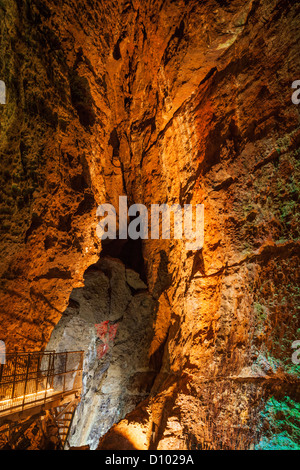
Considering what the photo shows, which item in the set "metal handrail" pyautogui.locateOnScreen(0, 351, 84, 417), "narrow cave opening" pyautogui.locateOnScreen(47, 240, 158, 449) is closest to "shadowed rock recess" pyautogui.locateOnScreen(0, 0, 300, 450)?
"metal handrail" pyautogui.locateOnScreen(0, 351, 84, 417)

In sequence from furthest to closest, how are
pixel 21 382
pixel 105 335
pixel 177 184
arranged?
pixel 105 335, pixel 177 184, pixel 21 382

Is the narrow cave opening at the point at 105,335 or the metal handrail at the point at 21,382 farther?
the narrow cave opening at the point at 105,335

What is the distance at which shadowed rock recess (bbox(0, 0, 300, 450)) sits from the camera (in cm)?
366

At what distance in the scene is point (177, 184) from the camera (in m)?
6.39

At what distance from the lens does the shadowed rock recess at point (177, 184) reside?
3.66 meters

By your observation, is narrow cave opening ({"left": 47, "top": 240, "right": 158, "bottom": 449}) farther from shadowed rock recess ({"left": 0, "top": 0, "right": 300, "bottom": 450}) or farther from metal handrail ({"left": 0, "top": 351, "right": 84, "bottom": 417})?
metal handrail ({"left": 0, "top": 351, "right": 84, "bottom": 417})

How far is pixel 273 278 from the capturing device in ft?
12.0

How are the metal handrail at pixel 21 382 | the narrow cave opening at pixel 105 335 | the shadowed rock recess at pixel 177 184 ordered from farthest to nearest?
the narrow cave opening at pixel 105 335 → the metal handrail at pixel 21 382 → the shadowed rock recess at pixel 177 184

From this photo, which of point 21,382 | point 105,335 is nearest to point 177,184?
point 21,382

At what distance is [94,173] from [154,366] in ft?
17.7

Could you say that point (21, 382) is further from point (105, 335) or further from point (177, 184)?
point (177, 184)

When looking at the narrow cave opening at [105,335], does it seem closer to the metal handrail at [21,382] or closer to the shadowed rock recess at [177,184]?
the shadowed rock recess at [177,184]

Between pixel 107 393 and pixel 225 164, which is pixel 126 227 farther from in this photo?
pixel 225 164

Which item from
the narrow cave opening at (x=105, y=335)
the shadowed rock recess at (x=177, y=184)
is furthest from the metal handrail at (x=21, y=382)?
the narrow cave opening at (x=105, y=335)
